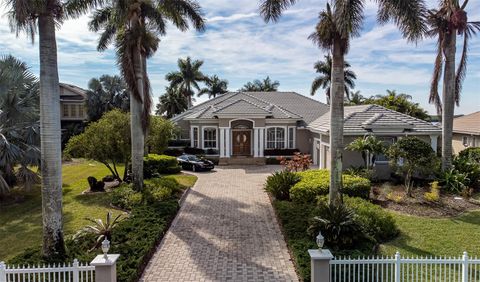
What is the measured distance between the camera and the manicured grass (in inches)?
417

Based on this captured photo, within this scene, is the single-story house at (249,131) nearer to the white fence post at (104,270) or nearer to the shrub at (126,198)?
the shrub at (126,198)

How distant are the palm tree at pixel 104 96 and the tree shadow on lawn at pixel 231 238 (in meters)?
26.0

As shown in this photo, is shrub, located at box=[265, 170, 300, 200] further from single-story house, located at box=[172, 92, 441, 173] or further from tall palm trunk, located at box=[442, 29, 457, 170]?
single-story house, located at box=[172, 92, 441, 173]

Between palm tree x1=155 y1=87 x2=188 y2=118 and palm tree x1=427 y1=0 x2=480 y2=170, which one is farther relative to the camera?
palm tree x1=155 y1=87 x2=188 y2=118

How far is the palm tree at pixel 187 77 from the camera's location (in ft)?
155

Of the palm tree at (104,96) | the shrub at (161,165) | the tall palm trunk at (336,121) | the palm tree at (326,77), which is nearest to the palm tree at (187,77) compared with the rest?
the palm tree at (104,96)

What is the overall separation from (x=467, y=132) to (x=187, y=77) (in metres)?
32.3

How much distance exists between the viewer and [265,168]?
2848 centimetres

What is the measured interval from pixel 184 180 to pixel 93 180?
531cm

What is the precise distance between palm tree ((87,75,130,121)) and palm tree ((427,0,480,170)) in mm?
30091

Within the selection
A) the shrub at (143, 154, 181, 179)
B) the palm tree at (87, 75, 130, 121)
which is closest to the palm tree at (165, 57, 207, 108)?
the palm tree at (87, 75, 130, 121)

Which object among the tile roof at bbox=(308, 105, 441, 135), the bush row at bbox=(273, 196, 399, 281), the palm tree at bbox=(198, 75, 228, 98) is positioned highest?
the palm tree at bbox=(198, 75, 228, 98)

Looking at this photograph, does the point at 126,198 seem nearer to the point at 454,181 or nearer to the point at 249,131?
the point at 454,181

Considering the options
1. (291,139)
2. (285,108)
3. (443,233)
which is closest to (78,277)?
(443,233)
